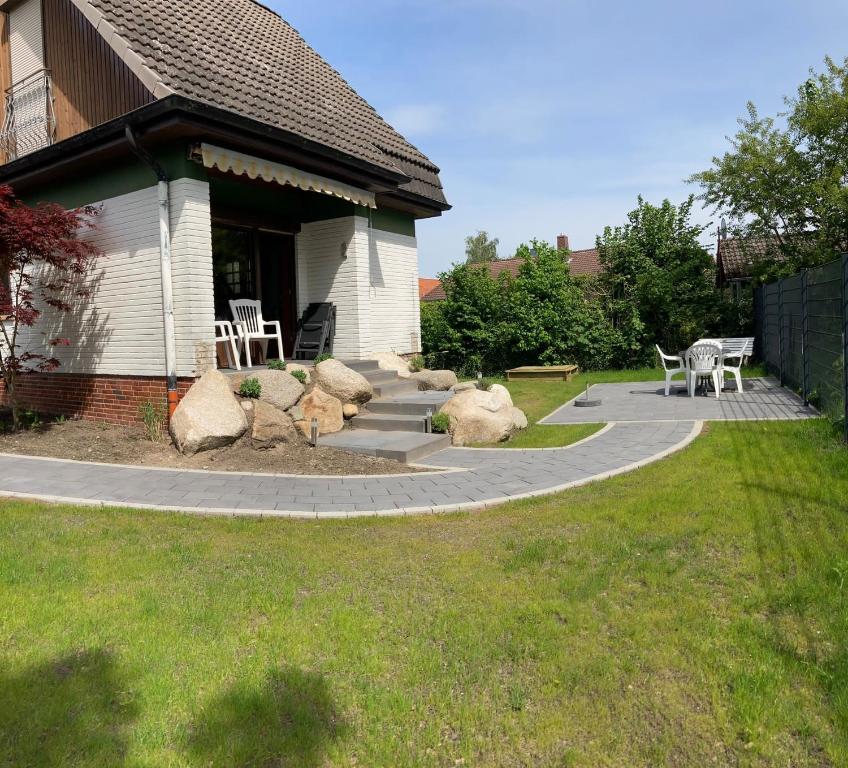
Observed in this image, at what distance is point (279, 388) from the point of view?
905 cm

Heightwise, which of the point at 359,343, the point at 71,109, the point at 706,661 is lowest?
the point at 706,661

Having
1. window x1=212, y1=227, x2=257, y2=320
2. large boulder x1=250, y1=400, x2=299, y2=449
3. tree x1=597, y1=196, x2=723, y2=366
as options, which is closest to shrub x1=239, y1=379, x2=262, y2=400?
large boulder x1=250, y1=400, x2=299, y2=449

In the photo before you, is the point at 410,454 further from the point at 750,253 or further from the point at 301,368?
the point at 750,253

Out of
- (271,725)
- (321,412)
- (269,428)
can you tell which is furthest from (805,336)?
(271,725)

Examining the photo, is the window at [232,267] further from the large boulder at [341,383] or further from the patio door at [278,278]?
the large boulder at [341,383]

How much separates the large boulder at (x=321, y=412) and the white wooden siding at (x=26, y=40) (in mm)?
7908

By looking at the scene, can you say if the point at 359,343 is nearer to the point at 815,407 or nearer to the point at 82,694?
the point at 815,407

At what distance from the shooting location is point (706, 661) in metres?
3.01

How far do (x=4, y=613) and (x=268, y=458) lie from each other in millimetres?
4513

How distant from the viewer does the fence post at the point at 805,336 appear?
10391mm

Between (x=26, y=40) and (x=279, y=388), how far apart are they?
8.50 metres

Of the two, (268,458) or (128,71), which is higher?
(128,71)

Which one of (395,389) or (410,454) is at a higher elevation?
(395,389)

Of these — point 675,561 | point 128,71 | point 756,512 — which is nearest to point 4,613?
point 675,561
